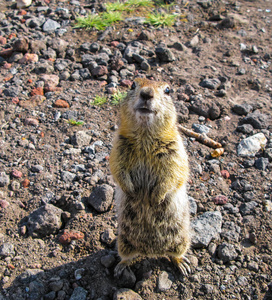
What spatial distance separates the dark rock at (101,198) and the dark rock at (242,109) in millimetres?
2730

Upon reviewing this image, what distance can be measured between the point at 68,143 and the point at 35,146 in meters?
0.49

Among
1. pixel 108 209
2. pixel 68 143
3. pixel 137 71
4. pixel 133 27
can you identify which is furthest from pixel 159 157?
pixel 133 27

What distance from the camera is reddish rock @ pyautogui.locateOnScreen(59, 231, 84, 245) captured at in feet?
12.7

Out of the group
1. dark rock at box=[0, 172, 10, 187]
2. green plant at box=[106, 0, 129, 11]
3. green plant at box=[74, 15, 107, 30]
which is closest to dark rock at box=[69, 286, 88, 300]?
dark rock at box=[0, 172, 10, 187]

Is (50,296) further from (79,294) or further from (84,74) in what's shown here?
(84,74)

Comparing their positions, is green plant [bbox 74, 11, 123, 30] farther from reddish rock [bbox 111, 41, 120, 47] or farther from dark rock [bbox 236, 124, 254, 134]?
dark rock [bbox 236, 124, 254, 134]

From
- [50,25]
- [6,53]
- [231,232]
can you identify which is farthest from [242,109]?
[6,53]

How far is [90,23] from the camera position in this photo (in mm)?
6953

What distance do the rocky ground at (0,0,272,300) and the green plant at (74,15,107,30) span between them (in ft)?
0.55

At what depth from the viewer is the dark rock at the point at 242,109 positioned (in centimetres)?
551

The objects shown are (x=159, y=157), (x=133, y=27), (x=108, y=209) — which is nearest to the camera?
(x=159, y=157)

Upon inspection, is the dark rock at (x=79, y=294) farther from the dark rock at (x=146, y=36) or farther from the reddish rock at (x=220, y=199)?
the dark rock at (x=146, y=36)

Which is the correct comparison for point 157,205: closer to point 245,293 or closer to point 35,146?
point 245,293

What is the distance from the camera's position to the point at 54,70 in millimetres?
6039
